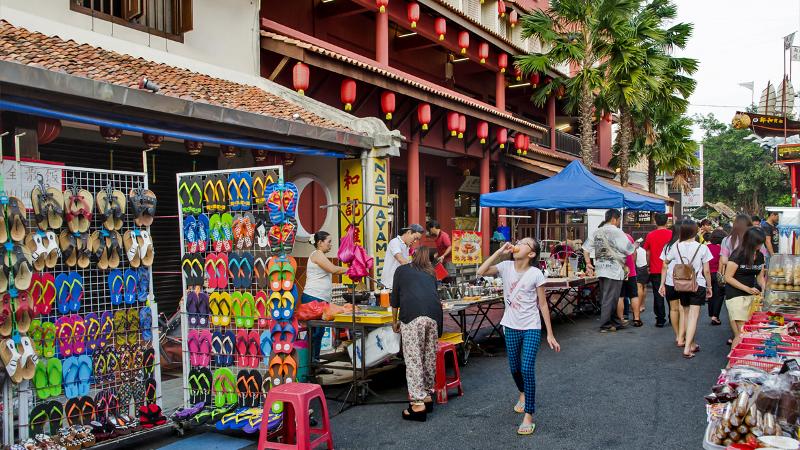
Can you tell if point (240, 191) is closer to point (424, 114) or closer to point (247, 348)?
point (247, 348)

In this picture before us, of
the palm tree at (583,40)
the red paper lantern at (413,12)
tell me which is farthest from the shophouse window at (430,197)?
the red paper lantern at (413,12)

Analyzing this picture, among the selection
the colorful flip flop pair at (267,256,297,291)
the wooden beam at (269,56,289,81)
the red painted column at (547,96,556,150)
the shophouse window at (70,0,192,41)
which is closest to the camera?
the colorful flip flop pair at (267,256,297,291)

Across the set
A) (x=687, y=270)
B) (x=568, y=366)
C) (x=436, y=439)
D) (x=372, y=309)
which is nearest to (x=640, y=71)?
(x=687, y=270)

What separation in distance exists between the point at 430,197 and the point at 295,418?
14.0 meters

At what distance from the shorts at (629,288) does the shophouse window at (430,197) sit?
808 centimetres

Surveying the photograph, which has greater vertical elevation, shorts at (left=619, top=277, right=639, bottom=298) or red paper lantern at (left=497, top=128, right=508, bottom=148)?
red paper lantern at (left=497, top=128, right=508, bottom=148)

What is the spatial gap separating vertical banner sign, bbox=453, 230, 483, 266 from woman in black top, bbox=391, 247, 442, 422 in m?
6.14

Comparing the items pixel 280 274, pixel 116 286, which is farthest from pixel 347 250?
pixel 116 286

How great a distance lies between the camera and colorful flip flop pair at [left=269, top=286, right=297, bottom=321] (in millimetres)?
5652

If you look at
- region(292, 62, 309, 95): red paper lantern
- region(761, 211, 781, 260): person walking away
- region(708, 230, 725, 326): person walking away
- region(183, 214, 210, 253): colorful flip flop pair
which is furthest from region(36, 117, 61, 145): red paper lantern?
region(761, 211, 781, 260): person walking away

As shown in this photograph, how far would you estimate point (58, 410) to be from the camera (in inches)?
202

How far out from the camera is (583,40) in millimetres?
18156

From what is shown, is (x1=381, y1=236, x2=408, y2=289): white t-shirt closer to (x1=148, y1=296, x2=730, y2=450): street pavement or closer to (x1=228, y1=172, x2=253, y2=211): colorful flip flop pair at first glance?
(x1=148, y1=296, x2=730, y2=450): street pavement

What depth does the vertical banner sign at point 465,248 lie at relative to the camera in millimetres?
12289
